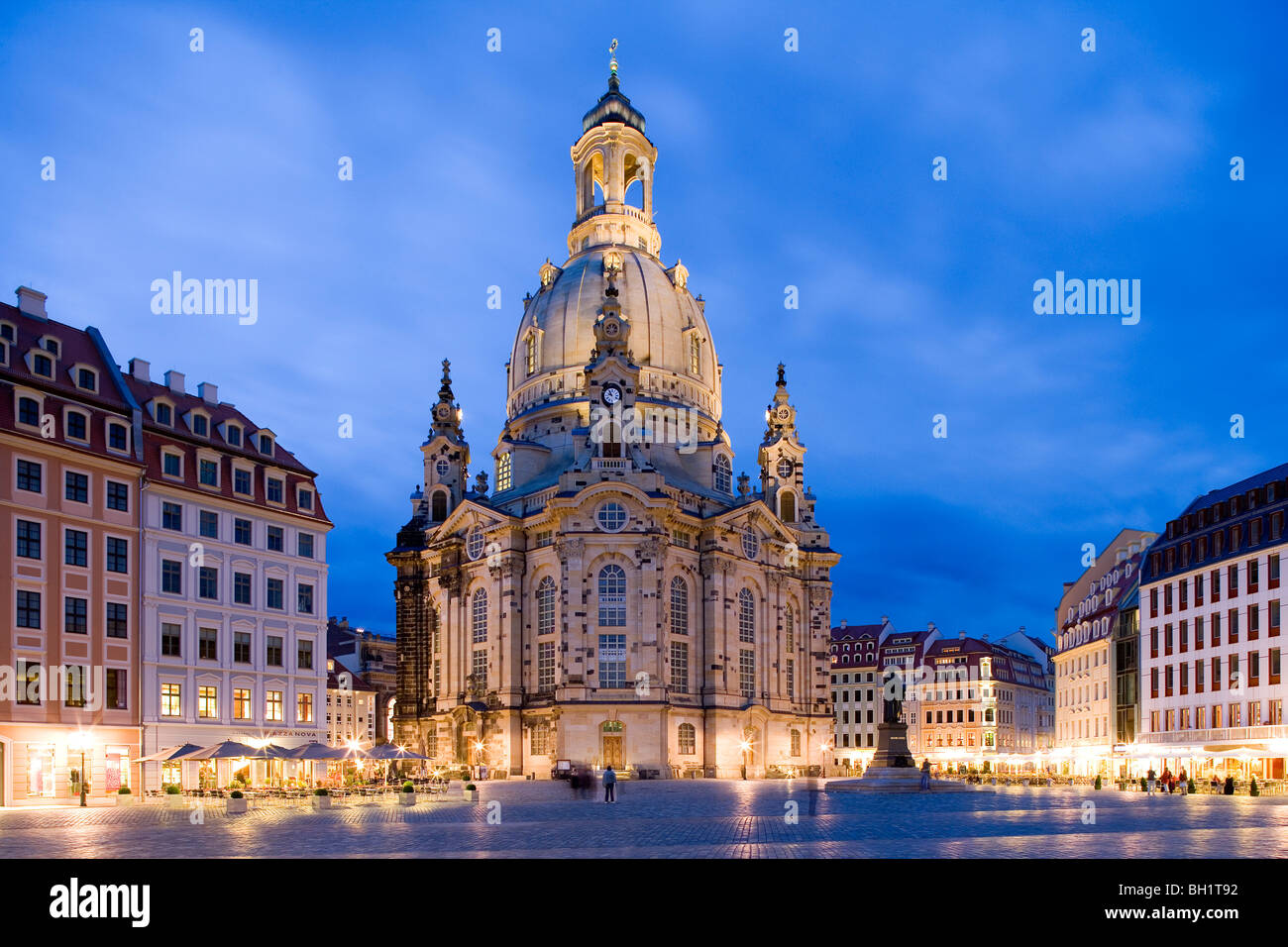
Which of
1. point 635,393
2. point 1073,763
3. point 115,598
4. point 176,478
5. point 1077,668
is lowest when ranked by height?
point 1073,763

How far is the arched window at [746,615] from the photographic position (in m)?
104

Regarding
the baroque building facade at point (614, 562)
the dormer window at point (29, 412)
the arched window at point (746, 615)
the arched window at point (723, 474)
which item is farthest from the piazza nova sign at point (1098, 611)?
the dormer window at point (29, 412)

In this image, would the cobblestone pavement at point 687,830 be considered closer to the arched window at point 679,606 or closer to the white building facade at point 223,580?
the white building facade at point 223,580

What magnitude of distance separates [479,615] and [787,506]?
3150cm

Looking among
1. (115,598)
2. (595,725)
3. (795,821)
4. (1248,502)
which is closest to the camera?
(795,821)

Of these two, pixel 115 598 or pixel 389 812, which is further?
pixel 115 598

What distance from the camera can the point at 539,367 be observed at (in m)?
116

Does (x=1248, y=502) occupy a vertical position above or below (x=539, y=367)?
below

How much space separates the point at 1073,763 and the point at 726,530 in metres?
35.4

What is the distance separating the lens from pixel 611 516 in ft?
313

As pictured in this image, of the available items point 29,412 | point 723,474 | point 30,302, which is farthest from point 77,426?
point 723,474
